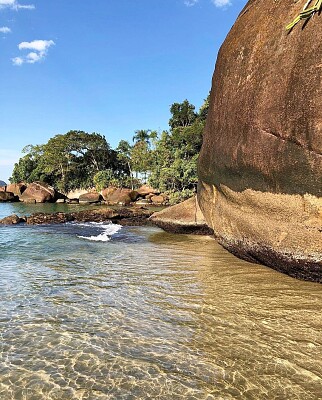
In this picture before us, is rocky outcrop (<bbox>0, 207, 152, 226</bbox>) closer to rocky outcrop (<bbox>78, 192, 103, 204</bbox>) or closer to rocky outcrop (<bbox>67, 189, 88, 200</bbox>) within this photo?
rocky outcrop (<bbox>78, 192, 103, 204</bbox>)

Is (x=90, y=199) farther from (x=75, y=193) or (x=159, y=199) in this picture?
(x=75, y=193)

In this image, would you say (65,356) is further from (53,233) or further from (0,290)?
(53,233)

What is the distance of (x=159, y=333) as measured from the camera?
4887 millimetres

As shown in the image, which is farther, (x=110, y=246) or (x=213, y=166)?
(x=110, y=246)

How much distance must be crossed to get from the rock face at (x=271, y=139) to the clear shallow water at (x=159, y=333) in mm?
908

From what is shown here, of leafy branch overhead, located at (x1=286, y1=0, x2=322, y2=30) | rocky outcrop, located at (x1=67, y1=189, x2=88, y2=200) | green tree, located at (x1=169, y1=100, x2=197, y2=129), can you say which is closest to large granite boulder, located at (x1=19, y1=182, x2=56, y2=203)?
rocky outcrop, located at (x1=67, y1=189, x2=88, y2=200)

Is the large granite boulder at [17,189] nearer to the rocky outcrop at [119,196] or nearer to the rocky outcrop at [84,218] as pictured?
the rocky outcrop at [119,196]

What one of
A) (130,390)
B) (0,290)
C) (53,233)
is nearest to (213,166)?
(0,290)

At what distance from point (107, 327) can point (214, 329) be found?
1551 mm

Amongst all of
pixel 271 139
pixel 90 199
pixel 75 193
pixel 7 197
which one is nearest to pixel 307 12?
pixel 271 139

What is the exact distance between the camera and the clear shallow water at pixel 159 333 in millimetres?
3662

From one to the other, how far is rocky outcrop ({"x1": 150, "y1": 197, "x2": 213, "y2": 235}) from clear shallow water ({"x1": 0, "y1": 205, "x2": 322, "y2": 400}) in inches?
211

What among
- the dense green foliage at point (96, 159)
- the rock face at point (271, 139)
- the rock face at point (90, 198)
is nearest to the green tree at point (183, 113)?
the dense green foliage at point (96, 159)

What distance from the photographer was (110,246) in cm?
1308
